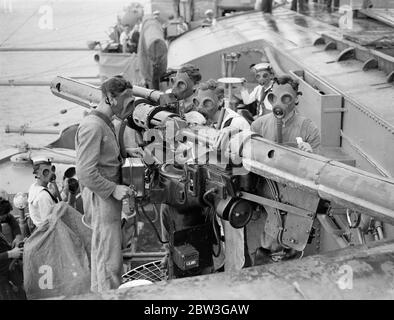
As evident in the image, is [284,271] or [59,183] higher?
[284,271]

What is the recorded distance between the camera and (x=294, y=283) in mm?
2670

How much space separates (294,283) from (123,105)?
Answer: 207cm

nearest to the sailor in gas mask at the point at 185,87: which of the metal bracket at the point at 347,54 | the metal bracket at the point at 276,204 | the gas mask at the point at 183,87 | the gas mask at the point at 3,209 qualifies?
the gas mask at the point at 183,87

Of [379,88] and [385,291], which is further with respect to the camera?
[379,88]

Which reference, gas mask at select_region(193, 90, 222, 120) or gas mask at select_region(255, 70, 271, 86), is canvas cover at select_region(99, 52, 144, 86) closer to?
gas mask at select_region(255, 70, 271, 86)

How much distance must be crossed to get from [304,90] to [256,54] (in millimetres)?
3108

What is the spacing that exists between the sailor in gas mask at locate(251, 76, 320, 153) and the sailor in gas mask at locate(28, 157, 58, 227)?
2.04 metres

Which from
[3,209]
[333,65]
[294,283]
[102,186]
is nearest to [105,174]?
[102,186]

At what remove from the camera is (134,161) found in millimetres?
4117

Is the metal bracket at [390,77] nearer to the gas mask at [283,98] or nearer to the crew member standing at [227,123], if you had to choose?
the crew member standing at [227,123]

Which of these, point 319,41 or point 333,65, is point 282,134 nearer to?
point 333,65

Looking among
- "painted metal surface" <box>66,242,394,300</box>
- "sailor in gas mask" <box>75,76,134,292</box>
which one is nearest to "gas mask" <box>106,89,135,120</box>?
"sailor in gas mask" <box>75,76,134,292</box>
